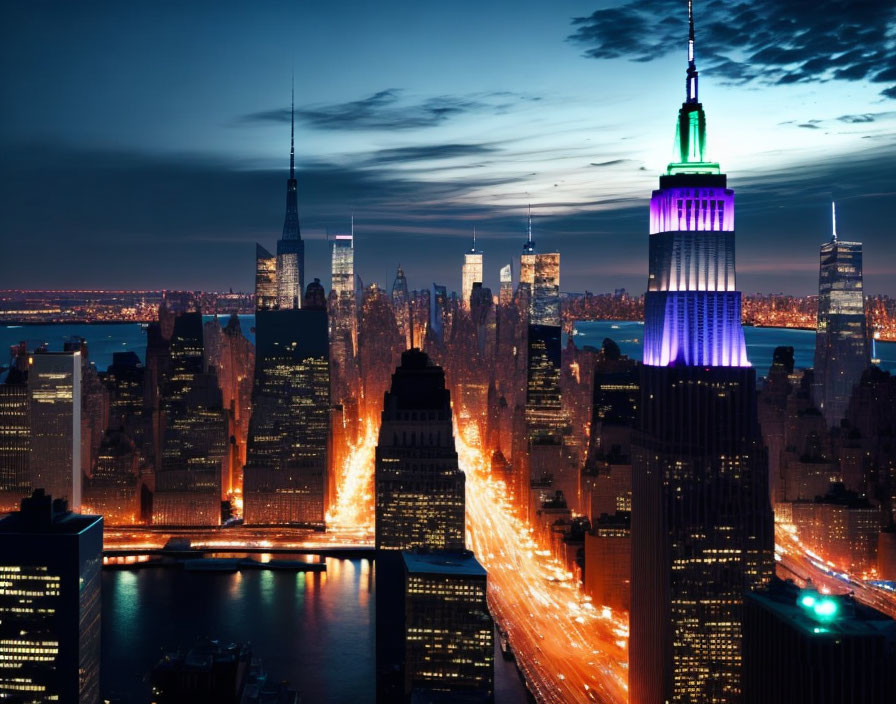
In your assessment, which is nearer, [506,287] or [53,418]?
[53,418]

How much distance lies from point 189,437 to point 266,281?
45.3 feet

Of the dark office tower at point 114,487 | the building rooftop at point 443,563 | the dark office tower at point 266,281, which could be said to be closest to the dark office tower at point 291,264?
the dark office tower at point 266,281

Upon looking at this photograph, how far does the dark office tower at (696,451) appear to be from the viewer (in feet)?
56.3

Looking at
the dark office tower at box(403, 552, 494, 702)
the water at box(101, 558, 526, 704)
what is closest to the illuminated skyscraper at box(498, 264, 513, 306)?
the water at box(101, 558, 526, 704)

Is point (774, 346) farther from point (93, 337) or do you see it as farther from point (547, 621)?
point (93, 337)

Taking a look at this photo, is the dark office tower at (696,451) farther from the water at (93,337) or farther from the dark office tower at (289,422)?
the water at (93,337)

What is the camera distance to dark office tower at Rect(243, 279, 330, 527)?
3534 centimetres

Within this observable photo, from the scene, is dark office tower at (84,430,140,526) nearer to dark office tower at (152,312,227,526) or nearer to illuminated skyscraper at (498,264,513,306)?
dark office tower at (152,312,227,526)

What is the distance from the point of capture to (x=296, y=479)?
35.8 m

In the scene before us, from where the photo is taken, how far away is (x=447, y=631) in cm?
1714

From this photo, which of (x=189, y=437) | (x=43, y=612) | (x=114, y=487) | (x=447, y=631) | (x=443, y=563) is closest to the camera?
(x=43, y=612)

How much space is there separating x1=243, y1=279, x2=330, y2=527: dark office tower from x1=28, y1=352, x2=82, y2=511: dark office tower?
19.5ft

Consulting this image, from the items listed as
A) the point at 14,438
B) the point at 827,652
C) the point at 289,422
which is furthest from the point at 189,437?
the point at 827,652

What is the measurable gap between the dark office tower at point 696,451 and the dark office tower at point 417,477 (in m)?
6.91
